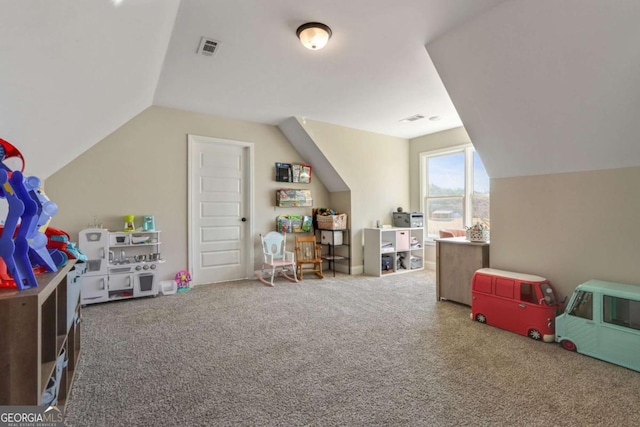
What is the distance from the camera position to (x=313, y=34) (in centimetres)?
240

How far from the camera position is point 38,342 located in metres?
1.01

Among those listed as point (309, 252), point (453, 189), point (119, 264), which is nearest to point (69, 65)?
point (119, 264)

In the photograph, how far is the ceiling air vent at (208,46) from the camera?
258cm

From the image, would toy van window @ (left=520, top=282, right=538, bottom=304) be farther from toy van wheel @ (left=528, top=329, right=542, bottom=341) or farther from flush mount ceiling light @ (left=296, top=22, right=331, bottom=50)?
flush mount ceiling light @ (left=296, top=22, right=331, bottom=50)

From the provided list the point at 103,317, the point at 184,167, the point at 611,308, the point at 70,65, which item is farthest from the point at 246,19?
the point at 611,308

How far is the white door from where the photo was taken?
4.40m

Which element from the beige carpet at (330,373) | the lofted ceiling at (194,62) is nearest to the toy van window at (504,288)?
the beige carpet at (330,373)

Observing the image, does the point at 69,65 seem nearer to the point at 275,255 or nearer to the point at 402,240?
the point at 275,255

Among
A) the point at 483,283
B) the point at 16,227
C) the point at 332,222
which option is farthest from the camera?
the point at 332,222

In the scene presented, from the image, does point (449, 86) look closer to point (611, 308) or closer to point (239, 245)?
point (611, 308)

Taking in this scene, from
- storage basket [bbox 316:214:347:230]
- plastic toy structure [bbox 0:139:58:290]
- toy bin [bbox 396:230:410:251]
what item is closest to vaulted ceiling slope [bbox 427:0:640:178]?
toy bin [bbox 396:230:410:251]

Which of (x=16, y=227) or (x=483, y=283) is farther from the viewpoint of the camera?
(x=483, y=283)

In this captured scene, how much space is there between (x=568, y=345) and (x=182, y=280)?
4.18 metres

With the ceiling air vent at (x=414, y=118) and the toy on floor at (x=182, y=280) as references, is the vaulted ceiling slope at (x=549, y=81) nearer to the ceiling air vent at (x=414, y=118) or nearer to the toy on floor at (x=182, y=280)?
the ceiling air vent at (x=414, y=118)
